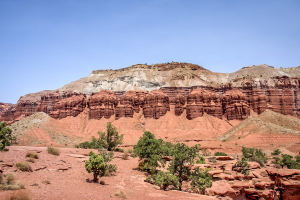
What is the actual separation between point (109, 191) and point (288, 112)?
70.9 metres

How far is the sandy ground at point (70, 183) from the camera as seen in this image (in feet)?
44.0

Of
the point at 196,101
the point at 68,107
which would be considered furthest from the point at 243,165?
the point at 68,107

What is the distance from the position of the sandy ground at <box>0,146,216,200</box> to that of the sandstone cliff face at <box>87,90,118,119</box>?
54959 mm

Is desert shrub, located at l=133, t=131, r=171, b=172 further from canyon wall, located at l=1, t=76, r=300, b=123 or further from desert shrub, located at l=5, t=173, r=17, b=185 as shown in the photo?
canyon wall, located at l=1, t=76, r=300, b=123

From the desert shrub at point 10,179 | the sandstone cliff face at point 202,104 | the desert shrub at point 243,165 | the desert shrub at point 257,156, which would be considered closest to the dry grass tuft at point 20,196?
the desert shrub at point 10,179

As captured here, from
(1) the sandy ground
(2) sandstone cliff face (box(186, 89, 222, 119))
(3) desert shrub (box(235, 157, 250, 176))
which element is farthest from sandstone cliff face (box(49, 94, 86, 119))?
(3) desert shrub (box(235, 157, 250, 176))

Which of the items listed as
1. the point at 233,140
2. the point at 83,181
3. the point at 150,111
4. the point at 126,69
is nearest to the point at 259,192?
the point at 83,181

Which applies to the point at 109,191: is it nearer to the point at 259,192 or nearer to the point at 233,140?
the point at 259,192

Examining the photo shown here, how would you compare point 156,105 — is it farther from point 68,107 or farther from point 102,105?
point 68,107

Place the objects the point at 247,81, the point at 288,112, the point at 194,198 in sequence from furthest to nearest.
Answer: the point at 247,81 < the point at 288,112 < the point at 194,198

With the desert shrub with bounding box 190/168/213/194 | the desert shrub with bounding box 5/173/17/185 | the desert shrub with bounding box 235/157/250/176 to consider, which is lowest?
the desert shrub with bounding box 190/168/213/194

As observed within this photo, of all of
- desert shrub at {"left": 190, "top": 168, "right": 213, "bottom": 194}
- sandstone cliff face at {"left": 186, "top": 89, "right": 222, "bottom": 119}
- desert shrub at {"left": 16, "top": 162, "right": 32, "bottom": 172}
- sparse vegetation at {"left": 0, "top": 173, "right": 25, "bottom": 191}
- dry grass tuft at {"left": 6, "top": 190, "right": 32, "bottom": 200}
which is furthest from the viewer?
sandstone cliff face at {"left": 186, "top": 89, "right": 222, "bottom": 119}

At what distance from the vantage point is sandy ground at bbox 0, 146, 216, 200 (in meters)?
13.4

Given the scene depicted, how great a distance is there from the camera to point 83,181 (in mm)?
17312
